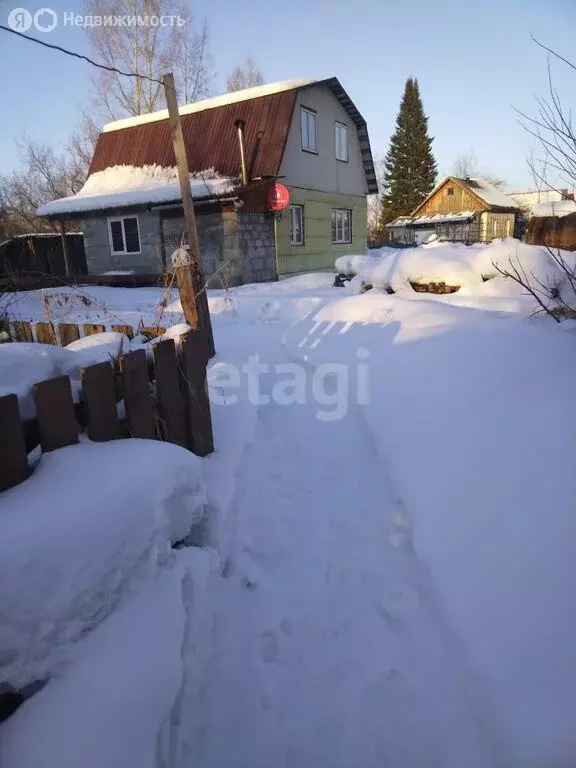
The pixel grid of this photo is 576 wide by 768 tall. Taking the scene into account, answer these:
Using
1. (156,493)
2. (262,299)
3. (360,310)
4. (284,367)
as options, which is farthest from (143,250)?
(156,493)

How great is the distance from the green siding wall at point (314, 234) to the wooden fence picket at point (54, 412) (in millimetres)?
13088

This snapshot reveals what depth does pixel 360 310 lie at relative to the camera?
21.8 ft

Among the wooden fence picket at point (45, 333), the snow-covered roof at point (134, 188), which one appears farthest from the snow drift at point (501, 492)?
the snow-covered roof at point (134, 188)

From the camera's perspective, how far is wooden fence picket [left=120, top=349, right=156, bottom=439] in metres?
2.25

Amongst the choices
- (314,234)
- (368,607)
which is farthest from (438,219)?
(368,607)

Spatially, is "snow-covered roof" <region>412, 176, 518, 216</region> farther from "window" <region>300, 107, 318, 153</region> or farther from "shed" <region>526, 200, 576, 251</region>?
"shed" <region>526, 200, 576, 251</region>

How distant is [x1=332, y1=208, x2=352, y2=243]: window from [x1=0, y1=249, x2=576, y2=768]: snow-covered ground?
50.2 ft

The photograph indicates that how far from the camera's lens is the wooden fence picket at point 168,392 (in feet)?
8.24

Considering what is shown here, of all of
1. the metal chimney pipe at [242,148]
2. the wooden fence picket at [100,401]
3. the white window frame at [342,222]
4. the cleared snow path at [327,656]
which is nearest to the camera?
the cleared snow path at [327,656]

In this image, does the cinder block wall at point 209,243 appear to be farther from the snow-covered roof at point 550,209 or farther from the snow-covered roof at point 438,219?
the snow-covered roof at point 438,219

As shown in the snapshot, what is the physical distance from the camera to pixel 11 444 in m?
1.64

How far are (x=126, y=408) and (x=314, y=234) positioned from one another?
1522 centimetres

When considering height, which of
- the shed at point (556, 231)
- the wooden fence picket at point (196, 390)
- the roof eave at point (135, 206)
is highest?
the roof eave at point (135, 206)

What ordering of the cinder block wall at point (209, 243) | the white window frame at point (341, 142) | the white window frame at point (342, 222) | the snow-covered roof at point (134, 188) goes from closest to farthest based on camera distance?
the snow-covered roof at point (134, 188) → the cinder block wall at point (209, 243) → the white window frame at point (341, 142) → the white window frame at point (342, 222)
